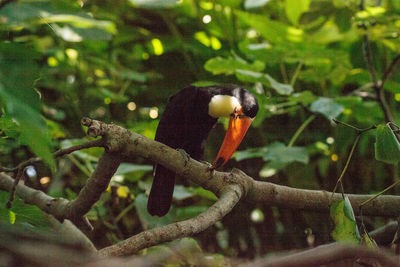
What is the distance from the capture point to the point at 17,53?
68 centimetres

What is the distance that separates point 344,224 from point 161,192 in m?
0.97

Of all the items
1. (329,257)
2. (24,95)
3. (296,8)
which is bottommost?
(296,8)

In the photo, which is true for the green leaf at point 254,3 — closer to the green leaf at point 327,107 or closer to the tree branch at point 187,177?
the green leaf at point 327,107

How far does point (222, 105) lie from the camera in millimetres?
1774

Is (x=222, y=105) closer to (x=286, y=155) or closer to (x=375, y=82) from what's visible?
(x=286, y=155)

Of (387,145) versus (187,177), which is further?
(187,177)

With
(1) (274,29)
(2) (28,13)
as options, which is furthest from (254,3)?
(2) (28,13)

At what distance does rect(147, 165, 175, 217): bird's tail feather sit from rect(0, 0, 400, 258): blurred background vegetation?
36 mm

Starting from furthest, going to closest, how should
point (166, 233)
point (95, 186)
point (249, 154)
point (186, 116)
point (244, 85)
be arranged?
1. point (244, 85)
2. point (186, 116)
3. point (249, 154)
4. point (95, 186)
5. point (166, 233)

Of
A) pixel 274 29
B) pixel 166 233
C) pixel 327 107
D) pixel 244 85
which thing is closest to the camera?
pixel 166 233

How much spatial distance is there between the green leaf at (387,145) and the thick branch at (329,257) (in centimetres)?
49

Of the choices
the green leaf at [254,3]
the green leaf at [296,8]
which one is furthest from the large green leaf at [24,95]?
the green leaf at [296,8]

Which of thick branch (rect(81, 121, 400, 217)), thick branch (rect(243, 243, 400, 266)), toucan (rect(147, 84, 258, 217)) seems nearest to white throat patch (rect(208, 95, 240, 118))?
toucan (rect(147, 84, 258, 217))

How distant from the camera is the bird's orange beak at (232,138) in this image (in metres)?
1.46
